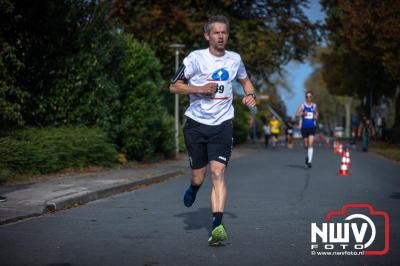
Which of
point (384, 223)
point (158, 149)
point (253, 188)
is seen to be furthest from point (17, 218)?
point (158, 149)

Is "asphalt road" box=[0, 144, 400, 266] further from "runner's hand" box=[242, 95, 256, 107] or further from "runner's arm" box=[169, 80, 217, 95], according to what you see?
"runner's arm" box=[169, 80, 217, 95]

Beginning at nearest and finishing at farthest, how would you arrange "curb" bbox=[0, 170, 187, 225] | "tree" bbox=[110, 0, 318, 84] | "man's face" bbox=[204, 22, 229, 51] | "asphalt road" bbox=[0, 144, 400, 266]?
"asphalt road" bbox=[0, 144, 400, 266] → "man's face" bbox=[204, 22, 229, 51] → "curb" bbox=[0, 170, 187, 225] → "tree" bbox=[110, 0, 318, 84]

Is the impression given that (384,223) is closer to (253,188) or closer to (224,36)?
(224,36)

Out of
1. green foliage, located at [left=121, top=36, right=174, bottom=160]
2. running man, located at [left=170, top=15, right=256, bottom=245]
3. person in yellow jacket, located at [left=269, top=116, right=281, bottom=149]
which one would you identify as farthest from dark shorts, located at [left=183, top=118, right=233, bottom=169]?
person in yellow jacket, located at [left=269, top=116, right=281, bottom=149]

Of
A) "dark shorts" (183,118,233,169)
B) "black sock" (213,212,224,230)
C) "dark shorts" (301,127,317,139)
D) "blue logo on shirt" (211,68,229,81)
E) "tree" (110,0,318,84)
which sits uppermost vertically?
"tree" (110,0,318,84)

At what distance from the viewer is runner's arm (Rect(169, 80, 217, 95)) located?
689cm

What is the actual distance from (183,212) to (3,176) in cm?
440

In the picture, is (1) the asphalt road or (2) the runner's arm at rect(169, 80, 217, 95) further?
(2) the runner's arm at rect(169, 80, 217, 95)

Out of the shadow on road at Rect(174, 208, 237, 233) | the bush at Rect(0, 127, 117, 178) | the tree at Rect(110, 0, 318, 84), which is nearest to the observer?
the shadow on road at Rect(174, 208, 237, 233)

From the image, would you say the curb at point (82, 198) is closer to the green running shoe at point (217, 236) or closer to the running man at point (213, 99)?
the running man at point (213, 99)

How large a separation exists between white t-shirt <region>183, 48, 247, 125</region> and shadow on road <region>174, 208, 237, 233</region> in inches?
51.4

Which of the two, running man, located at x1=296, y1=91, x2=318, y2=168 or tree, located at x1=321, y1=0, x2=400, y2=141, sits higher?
tree, located at x1=321, y1=0, x2=400, y2=141

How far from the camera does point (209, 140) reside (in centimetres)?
721

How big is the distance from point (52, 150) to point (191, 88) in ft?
27.0
